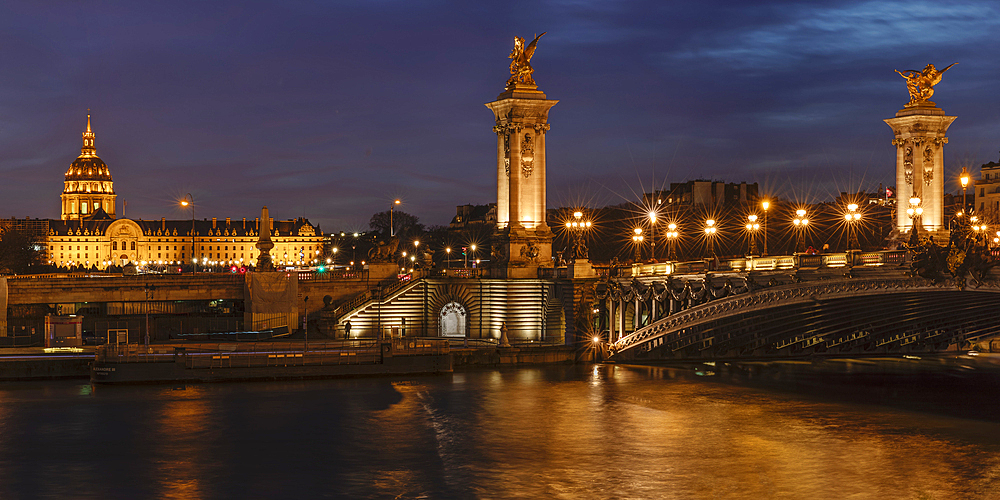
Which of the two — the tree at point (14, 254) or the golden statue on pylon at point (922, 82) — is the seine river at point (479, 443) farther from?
the tree at point (14, 254)

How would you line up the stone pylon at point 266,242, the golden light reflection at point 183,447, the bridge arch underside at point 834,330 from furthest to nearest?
the stone pylon at point 266,242
the bridge arch underside at point 834,330
the golden light reflection at point 183,447

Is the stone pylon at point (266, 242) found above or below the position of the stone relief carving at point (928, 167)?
below

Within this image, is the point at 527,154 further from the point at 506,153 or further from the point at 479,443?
the point at 479,443

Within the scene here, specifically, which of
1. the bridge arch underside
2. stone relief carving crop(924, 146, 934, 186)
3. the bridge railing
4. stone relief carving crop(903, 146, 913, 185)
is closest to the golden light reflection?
the bridge arch underside

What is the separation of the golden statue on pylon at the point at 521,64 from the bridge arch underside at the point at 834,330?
1786cm

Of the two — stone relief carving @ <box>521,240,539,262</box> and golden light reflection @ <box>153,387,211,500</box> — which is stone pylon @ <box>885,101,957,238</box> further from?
golden light reflection @ <box>153,387,211,500</box>

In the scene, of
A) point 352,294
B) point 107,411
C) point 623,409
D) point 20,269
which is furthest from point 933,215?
point 20,269

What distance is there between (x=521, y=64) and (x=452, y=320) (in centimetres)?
1667

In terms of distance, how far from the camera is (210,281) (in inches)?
3221

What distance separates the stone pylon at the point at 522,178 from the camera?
6319 centimetres

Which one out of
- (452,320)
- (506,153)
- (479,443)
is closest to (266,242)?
(452,320)

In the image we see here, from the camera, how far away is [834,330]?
60875 mm

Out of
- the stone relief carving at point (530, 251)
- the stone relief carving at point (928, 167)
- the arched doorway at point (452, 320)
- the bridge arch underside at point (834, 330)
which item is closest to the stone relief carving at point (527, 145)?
the stone relief carving at point (530, 251)

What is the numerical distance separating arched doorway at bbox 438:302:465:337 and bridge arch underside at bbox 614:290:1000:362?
10816 mm
